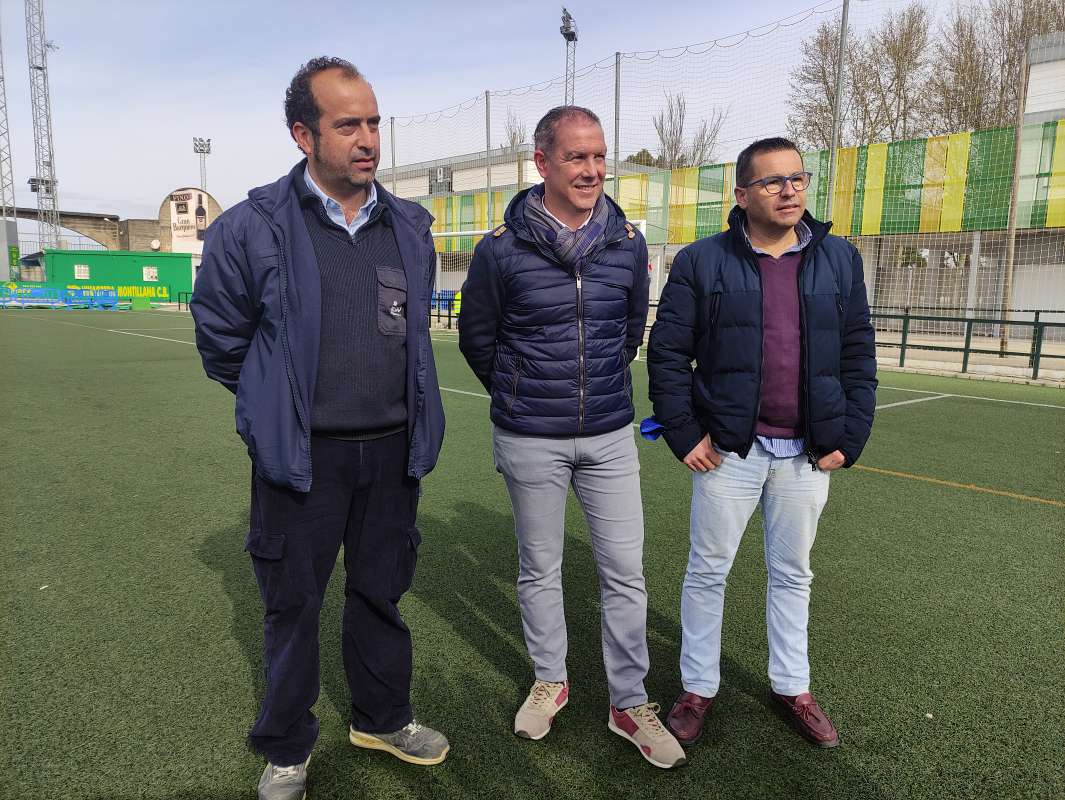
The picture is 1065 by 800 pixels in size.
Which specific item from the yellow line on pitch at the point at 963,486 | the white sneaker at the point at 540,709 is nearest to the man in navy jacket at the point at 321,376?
the white sneaker at the point at 540,709

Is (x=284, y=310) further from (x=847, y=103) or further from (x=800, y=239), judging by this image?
(x=847, y=103)

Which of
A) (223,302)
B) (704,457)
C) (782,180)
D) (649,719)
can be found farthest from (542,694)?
(782,180)

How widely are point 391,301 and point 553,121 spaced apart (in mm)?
748

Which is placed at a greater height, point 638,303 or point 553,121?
point 553,121

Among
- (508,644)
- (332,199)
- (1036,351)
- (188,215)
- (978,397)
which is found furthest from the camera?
(188,215)

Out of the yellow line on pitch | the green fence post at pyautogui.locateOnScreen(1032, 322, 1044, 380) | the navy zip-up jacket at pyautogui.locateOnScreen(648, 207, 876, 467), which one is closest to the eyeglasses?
the navy zip-up jacket at pyautogui.locateOnScreen(648, 207, 876, 467)

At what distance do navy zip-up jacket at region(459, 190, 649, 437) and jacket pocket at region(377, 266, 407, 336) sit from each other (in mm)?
310

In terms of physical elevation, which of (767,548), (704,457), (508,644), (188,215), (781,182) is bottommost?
(508,644)

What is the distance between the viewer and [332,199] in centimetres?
206

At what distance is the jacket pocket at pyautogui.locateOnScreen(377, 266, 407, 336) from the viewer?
2084 mm

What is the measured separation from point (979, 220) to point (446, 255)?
16.6m

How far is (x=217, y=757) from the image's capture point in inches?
91.7

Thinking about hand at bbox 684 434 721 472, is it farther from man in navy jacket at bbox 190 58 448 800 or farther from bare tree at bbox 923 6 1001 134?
bare tree at bbox 923 6 1001 134

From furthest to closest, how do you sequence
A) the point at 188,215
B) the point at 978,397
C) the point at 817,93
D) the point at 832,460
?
the point at 188,215
the point at 817,93
the point at 978,397
the point at 832,460
